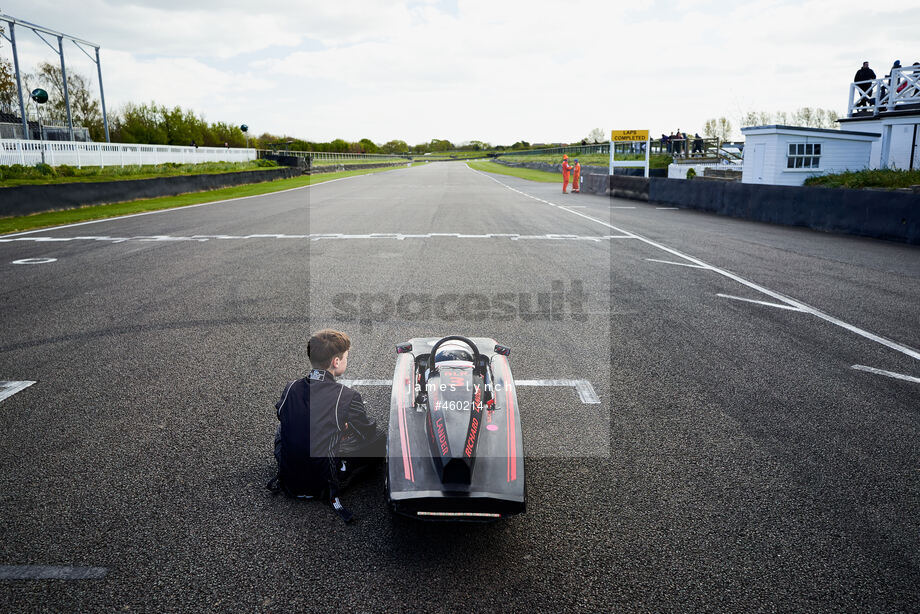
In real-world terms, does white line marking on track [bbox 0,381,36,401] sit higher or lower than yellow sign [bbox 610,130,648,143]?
lower

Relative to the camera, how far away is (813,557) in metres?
2.83

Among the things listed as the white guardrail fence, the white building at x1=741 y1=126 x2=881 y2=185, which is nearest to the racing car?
the white guardrail fence

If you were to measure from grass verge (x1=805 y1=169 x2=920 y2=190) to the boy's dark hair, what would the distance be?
62.3 feet

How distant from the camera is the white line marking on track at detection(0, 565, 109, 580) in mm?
2688

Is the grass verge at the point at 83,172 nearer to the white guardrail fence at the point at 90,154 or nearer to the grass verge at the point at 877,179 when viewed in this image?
the white guardrail fence at the point at 90,154

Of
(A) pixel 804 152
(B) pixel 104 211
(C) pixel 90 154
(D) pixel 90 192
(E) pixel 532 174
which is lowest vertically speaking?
(B) pixel 104 211

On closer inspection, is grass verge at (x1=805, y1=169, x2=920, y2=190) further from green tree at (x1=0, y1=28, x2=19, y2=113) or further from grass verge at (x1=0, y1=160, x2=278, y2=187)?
green tree at (x1=0, y1=28, x2=19, y2=113)

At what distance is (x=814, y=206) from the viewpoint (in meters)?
15.0

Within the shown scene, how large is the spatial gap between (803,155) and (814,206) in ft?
36.3

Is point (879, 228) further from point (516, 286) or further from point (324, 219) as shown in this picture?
point (324, 219)

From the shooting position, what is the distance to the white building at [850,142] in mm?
22859

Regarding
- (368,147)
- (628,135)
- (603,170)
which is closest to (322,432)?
(628,135)

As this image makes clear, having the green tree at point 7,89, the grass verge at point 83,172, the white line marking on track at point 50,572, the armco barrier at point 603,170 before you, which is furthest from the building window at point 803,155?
the green tree at point 7,89

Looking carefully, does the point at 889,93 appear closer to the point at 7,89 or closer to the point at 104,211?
the point at 104,211
